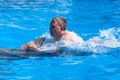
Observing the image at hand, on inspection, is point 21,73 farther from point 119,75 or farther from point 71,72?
point 119,75

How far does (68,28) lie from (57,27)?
325cm

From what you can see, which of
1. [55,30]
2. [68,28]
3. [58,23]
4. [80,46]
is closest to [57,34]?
[55,30]

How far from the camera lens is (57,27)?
7.25 meters

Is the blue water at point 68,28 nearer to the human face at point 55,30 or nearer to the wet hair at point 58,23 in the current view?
the human face at point 55,30

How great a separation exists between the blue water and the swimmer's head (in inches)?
18.6

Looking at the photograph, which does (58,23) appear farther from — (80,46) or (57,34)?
(80,46)

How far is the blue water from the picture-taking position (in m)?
6.50

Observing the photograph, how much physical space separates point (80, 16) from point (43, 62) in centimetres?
504

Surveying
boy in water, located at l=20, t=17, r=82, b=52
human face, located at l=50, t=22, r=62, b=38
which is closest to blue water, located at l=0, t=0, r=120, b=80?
boy in water, located at l=20, t=17, r=82, b=52

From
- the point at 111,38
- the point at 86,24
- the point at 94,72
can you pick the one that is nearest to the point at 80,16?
the point at 86,24

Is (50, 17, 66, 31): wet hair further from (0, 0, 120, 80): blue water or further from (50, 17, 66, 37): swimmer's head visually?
(0, 0, 120, 80): blue water

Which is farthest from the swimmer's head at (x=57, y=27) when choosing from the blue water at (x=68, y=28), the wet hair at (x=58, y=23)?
the blue water at (x=68, y=28)

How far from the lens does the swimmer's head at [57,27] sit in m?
7.24

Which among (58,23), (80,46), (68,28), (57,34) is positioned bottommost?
(80,46)
